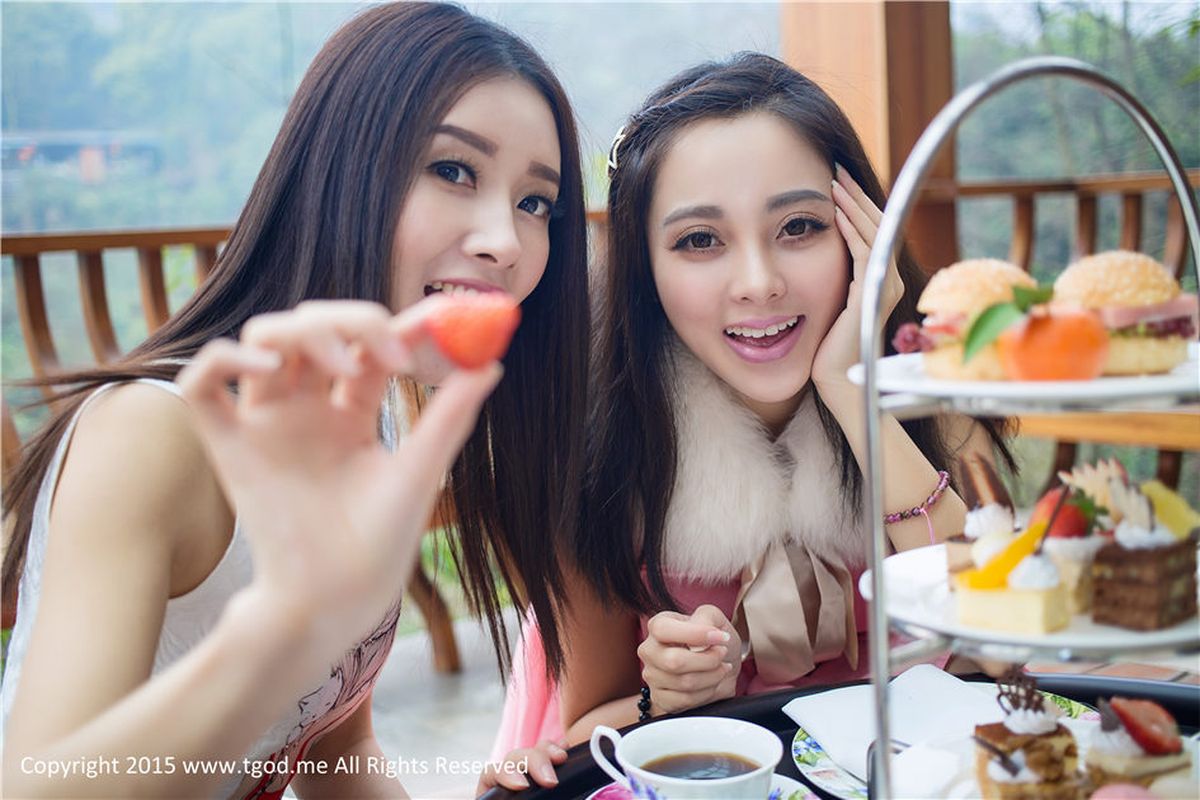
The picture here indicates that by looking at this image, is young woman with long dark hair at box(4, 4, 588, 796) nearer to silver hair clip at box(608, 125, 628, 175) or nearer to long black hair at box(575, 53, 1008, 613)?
long black hair at box(575, 53, 1008, 613)

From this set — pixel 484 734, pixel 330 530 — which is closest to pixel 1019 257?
pixel 484 734

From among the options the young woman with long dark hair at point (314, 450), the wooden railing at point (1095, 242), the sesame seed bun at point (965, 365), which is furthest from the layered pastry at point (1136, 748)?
the wooden railing at point (1095, 242)

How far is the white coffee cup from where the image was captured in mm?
1031

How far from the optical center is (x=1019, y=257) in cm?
468

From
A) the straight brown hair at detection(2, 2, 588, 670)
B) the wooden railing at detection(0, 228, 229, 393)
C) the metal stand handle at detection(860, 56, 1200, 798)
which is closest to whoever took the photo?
the metal stand handle at detection(860, 56, 1200, 798)

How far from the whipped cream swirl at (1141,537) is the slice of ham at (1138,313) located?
0.18 m

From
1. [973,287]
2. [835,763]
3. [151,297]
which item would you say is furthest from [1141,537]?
[151,297]

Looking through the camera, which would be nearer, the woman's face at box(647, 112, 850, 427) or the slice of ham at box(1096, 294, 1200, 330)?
the slice of ham at box(1096, 294, 1200, 330)

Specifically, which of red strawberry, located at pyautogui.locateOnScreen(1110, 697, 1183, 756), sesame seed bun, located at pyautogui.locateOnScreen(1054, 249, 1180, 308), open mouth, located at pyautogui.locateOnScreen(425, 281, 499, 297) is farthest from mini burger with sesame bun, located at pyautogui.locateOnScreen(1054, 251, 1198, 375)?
open mouth, located at pyautogui.locateOnScreen(425, 281, 499, 297)

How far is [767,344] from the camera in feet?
5.94

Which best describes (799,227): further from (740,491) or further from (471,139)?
(471,139)

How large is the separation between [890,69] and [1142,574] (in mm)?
3296

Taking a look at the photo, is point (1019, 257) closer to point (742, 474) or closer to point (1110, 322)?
point (742, 474)

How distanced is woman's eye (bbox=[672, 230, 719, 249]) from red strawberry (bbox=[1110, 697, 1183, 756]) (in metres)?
0.99
